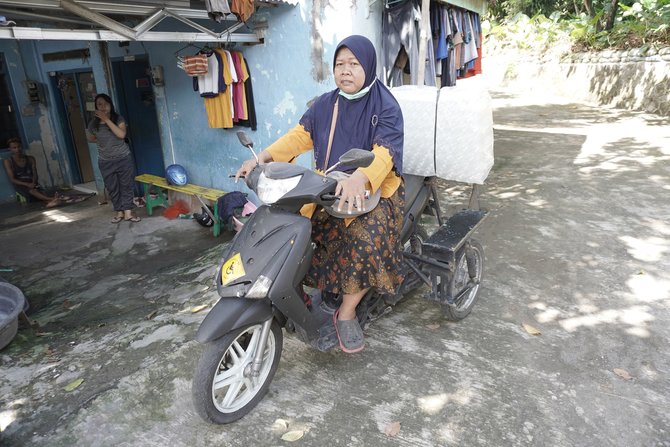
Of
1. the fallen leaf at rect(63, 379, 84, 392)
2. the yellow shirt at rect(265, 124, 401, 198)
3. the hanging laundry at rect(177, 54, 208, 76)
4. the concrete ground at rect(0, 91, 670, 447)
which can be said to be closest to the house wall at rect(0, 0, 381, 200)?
the hanging laundry at rect(177, 54, 208, 76)

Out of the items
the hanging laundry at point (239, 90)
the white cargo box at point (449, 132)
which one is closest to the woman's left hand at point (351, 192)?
the white cargo box at point (449, 132)

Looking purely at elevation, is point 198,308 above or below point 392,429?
above

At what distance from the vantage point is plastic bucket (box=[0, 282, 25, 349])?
312 centimetres

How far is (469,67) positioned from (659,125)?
4851mm

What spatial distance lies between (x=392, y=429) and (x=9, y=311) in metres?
3.07

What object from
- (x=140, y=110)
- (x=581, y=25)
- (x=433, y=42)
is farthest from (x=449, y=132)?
(x=581, y=25)

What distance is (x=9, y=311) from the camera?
3.51m

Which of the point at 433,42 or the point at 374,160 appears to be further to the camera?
the point at 433,42

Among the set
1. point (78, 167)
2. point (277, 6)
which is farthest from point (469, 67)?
point (78, 167)

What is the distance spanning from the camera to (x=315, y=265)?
2600 mm

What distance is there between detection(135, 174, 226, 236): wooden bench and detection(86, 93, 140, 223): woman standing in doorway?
41 cm

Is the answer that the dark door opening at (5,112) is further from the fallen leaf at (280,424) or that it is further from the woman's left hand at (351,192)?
the woman's left hand at (351,192)

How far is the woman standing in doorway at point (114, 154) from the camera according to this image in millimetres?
5977

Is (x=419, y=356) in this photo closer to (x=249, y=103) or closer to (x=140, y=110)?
(x=249, y=103)
